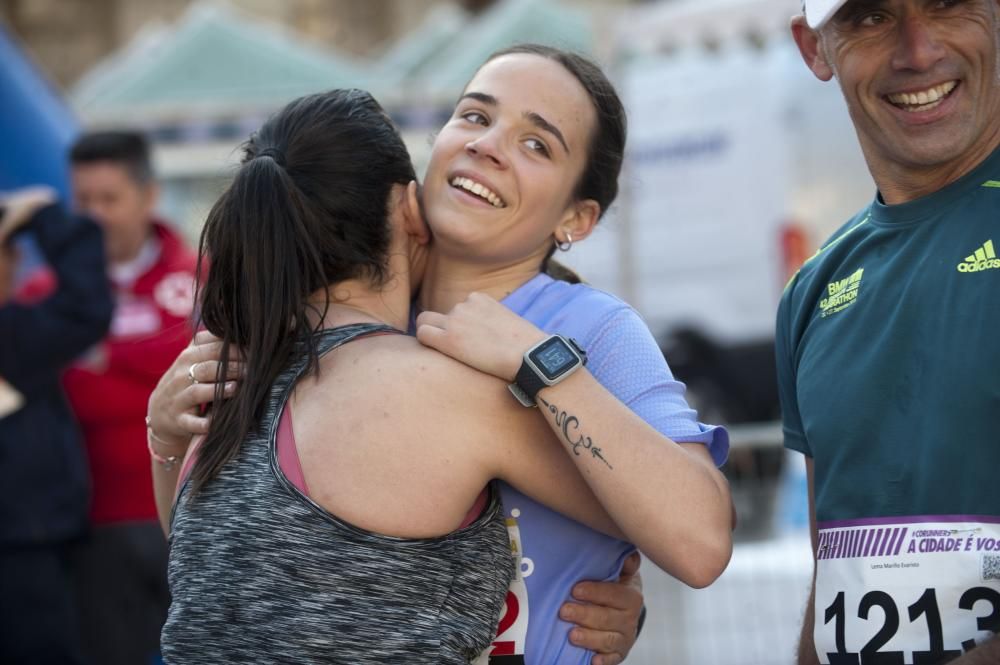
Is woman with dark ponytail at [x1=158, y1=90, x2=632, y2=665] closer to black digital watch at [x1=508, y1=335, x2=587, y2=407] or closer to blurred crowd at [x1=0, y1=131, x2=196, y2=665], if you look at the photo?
black digital watch at [x1=508, y1=335, x2=587, y2=407]

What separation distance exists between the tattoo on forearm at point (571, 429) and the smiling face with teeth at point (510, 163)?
47 centimetres

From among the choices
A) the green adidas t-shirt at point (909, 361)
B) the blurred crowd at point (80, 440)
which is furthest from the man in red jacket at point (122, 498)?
the green adidas t-shirt at point (909, 361)

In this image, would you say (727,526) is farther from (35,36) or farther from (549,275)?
(35,36)

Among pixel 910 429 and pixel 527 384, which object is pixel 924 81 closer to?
pixel 910 429

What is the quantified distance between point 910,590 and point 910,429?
0.25 m

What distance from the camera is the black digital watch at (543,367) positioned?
7.35ft

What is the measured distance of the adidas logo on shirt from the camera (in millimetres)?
2178

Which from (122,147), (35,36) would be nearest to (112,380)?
(122,147)

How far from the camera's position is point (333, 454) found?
2.17 m

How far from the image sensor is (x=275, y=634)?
6.94ft

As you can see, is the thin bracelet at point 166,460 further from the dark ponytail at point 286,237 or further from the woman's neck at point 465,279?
the woman's neck at point 465,279

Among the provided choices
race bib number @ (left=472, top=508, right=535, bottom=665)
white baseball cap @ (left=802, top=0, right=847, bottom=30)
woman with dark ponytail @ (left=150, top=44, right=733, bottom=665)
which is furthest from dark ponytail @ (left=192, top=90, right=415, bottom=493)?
white baseball cap @ (left=802, top=0, right=847, bottom=30)

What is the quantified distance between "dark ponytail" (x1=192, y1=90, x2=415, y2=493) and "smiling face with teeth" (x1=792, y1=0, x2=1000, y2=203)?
829 millimetres

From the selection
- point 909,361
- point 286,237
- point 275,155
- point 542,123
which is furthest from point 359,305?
point 909,361
